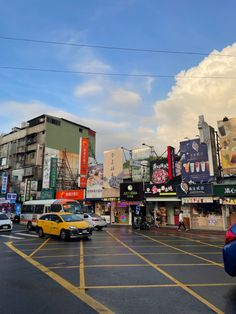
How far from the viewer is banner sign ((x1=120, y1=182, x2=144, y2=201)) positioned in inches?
1308

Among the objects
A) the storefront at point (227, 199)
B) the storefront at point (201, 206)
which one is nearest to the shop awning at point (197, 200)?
the storefront at point (201, 206)

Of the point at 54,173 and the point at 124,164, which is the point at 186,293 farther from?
the point at 54,173

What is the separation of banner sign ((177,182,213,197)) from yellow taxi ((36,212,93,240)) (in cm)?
1219

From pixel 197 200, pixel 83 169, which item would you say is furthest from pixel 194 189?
pixel 83 169

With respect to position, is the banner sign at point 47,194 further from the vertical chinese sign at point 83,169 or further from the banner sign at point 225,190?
the banner sign at point 225,190

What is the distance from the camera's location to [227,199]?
25.1m

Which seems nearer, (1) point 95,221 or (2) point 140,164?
(1) point 95,221

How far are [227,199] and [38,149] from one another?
42266 mm

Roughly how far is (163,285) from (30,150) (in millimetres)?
61355

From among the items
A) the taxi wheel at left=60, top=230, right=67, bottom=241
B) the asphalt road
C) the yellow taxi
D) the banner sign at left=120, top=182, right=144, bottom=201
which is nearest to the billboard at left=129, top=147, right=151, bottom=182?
the banner sign at left=120, top=182, right=144, bottom=201

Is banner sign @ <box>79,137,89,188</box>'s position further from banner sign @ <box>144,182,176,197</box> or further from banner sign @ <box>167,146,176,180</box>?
banner sign @ <box>167,146,176,180</box>

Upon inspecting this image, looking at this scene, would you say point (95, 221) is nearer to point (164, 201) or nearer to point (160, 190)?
point (160, 190)

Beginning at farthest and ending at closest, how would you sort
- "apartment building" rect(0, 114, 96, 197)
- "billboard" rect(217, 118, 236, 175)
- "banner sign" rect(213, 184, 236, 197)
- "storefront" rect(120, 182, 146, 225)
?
"apartment building" rect(0, 114, 96, 197), "storefront" rect(120, 182, 146, 225), "billboard" rect(217, 118, 236, 175), "banner sign" rect(213, 184, 236, 197)

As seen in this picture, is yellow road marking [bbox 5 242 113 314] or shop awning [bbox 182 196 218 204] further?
shop awning [bbox 182 196 218 204]
